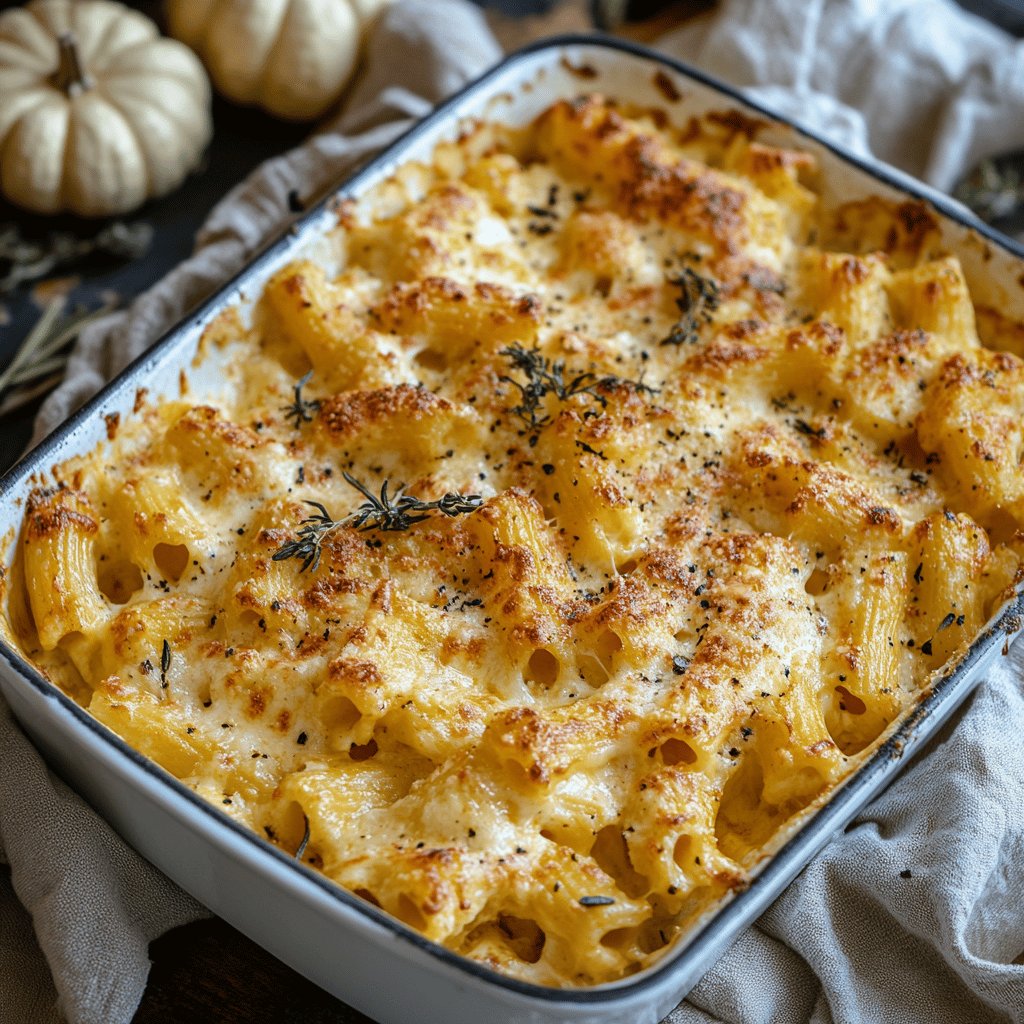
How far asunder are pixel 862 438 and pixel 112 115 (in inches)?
81.8

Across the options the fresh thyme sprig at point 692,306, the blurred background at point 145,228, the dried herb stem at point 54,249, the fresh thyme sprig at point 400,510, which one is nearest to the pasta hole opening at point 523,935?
the fresh thyme sprig at point 400,510

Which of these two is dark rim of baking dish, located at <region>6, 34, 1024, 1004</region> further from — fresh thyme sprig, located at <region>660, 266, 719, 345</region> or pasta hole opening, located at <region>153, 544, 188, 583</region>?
fresh thyme sprig, located at <region>660, 266, 719, 345</region>

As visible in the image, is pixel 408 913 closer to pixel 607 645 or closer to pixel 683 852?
pixel 683 852

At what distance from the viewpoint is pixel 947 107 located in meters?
3.77

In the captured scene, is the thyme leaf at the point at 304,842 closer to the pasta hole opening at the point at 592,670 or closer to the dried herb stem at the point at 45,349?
the pasta hole opening at the point at 592,670

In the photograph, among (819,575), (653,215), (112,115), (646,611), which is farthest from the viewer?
(112,115)

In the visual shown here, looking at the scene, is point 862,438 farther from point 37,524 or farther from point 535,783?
point 37,524

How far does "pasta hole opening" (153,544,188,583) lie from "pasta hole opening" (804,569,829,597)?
43.2 inches

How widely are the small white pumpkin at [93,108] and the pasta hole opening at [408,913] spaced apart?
222 centimetres

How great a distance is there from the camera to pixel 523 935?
214 centimetres

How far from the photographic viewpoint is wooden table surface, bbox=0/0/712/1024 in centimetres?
234

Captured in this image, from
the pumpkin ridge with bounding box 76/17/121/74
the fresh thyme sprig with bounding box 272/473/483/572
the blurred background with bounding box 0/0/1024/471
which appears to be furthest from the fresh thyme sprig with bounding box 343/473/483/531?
the pumpkin ridge with bounding box 76/17/121/74

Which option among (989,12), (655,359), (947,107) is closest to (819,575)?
(655,359)

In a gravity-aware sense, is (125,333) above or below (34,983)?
above
